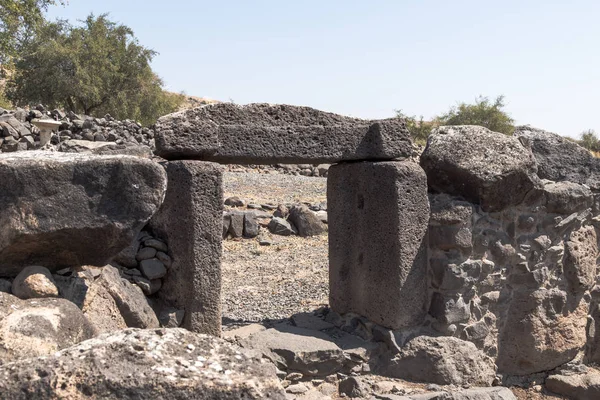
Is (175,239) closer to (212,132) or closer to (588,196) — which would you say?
(212,132)

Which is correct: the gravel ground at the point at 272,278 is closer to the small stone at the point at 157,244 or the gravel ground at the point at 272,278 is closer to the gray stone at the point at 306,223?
the gray stone at the point at 306,223

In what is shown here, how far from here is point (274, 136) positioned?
4961 millimetres

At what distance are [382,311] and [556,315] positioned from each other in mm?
1737

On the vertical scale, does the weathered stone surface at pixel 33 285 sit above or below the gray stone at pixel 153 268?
above

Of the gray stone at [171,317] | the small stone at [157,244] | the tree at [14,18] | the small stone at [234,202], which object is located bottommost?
the gray stone at [171,317]

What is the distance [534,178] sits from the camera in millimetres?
5465

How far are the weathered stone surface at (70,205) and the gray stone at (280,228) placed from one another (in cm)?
816

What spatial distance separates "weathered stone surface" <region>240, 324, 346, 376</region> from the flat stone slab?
4.63 feet

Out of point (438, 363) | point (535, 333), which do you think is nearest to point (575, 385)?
point (535, 333)

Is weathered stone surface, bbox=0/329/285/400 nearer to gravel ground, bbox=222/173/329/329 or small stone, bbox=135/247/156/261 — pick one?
small stone, bbox=135/247/156/261

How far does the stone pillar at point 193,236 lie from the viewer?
449 cm

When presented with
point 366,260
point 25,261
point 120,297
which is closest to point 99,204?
point 25,261

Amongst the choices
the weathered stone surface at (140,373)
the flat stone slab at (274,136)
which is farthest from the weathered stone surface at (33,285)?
the flat stone slab at (274,136)

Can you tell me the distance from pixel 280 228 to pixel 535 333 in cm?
646
